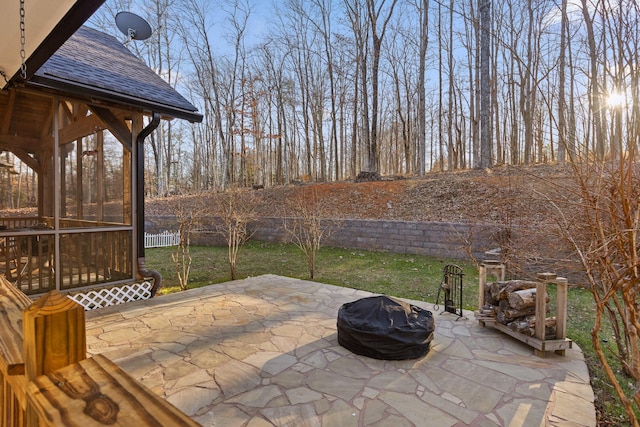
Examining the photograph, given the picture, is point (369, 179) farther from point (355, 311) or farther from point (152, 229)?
point (355, 311)

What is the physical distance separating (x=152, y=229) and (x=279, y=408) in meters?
13.1

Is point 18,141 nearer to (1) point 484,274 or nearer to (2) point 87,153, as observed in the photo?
(2) point 87,153

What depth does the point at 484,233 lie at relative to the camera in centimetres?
A: 810

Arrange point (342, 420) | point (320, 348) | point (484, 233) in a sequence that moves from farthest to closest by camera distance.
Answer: point (484, 233)
point (320, 348)
point (342, 420)

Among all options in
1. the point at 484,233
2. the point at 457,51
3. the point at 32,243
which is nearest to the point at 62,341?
the point at 32,243

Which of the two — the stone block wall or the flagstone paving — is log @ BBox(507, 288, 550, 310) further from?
the stone block wall

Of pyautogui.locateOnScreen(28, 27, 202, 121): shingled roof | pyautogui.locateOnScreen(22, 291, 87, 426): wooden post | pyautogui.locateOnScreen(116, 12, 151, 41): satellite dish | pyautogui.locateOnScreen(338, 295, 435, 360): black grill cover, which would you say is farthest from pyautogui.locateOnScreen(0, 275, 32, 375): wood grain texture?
pyautogui.locateOnScreen(116, 12, 151, 41): satellite dish

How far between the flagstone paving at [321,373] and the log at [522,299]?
0.44m

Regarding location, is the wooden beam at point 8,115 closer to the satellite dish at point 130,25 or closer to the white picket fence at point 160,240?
the satellite dish at point 130,25

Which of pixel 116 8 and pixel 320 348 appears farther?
pixel 116 8

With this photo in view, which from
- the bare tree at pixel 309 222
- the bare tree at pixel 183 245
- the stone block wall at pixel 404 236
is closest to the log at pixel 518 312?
the stone block wall at pixel 404 236

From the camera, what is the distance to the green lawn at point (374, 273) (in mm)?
3584

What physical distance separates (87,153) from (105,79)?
5.21ft

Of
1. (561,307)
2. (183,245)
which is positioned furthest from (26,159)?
(561,307)
